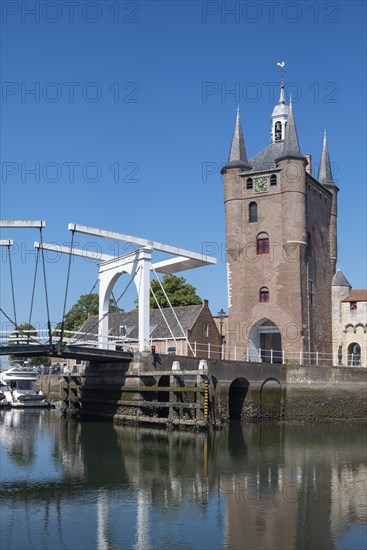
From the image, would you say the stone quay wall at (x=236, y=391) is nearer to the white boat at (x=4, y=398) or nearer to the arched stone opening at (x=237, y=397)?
the arched stone opening at (x=237, y=397)

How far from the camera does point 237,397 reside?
1230 inches

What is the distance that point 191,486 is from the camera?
50.3ft

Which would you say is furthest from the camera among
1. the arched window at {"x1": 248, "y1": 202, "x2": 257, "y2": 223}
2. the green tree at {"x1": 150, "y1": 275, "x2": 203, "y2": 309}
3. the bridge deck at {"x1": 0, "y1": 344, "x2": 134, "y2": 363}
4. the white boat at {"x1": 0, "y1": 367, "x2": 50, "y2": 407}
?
the green tree at {"x1": 150, "y1": 275, "x2": 203, "y2": 309}

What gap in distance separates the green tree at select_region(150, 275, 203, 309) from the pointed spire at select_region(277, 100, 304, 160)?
16.7m

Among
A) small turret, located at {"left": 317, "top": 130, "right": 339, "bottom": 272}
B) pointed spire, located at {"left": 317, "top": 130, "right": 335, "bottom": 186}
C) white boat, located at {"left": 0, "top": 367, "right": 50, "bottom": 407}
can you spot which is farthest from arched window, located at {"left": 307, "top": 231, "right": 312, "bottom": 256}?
white boat, located at {"left": 0, "top": 367, "right": 50, "bottom": 407}

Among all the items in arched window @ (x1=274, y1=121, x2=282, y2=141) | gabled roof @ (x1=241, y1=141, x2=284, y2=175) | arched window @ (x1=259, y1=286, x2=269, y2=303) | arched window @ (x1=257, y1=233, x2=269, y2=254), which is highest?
arched window @ (x1=274, y1=121, x2=282, y2=141)

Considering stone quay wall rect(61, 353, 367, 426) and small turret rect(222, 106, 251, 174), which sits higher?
small turret rect(222, 106, 251, 174)

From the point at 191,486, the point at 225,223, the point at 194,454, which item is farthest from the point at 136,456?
the point at 225,223

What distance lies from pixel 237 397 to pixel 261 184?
482 inches

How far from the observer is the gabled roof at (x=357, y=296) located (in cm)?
3788

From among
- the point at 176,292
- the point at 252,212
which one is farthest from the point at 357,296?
the point at 176,292

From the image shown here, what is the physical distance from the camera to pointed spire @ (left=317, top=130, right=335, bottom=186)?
137 feet

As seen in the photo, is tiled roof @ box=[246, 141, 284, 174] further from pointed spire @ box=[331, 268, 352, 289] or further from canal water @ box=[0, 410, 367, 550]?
canal water @ box=[0, 410, 367, 550]

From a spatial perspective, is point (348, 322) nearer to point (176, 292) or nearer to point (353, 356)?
point (353, 356)
